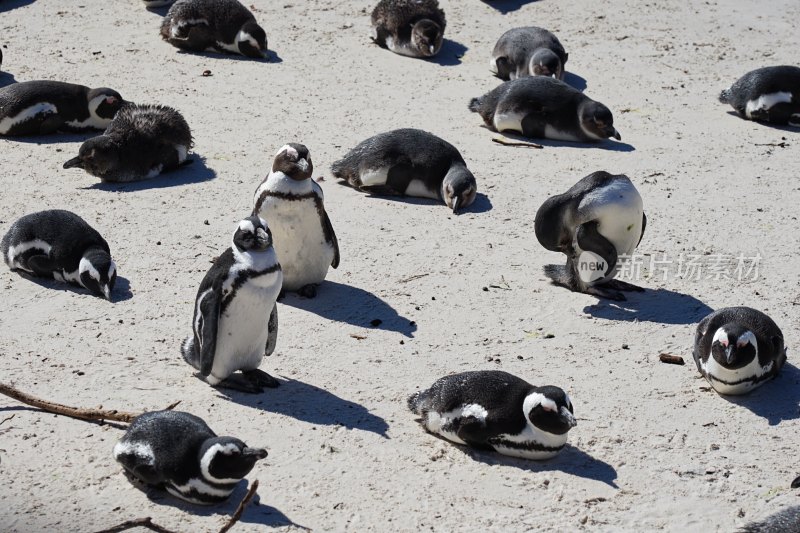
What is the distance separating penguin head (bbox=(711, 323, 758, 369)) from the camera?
558cm

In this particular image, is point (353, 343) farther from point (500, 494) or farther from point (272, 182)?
point (500, 494)

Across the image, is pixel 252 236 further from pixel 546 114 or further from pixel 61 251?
pixel 546 114

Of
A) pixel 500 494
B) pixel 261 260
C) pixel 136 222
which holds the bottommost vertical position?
pixel 136 222

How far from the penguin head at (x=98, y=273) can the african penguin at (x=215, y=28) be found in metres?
4.80

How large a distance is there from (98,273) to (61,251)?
30cm

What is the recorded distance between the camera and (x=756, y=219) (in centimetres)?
799

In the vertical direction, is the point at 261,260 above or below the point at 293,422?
above

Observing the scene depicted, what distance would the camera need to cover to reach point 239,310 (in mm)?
5508

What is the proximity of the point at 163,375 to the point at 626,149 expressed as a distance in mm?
4829

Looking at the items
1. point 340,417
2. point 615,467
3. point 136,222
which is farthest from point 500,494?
point 136,222

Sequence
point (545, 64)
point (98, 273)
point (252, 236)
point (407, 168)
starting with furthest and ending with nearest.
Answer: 1. point (545, 64)
2. point (407, 168)
3. point (98, 273)
4. point (252, 236)

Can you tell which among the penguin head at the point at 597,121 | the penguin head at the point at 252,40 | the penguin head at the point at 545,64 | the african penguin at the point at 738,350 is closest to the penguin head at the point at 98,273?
the african penguin at the point at 738,350

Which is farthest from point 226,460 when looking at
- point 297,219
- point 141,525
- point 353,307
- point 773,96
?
point 773,96

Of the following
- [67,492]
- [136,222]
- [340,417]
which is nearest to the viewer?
[67,492]
